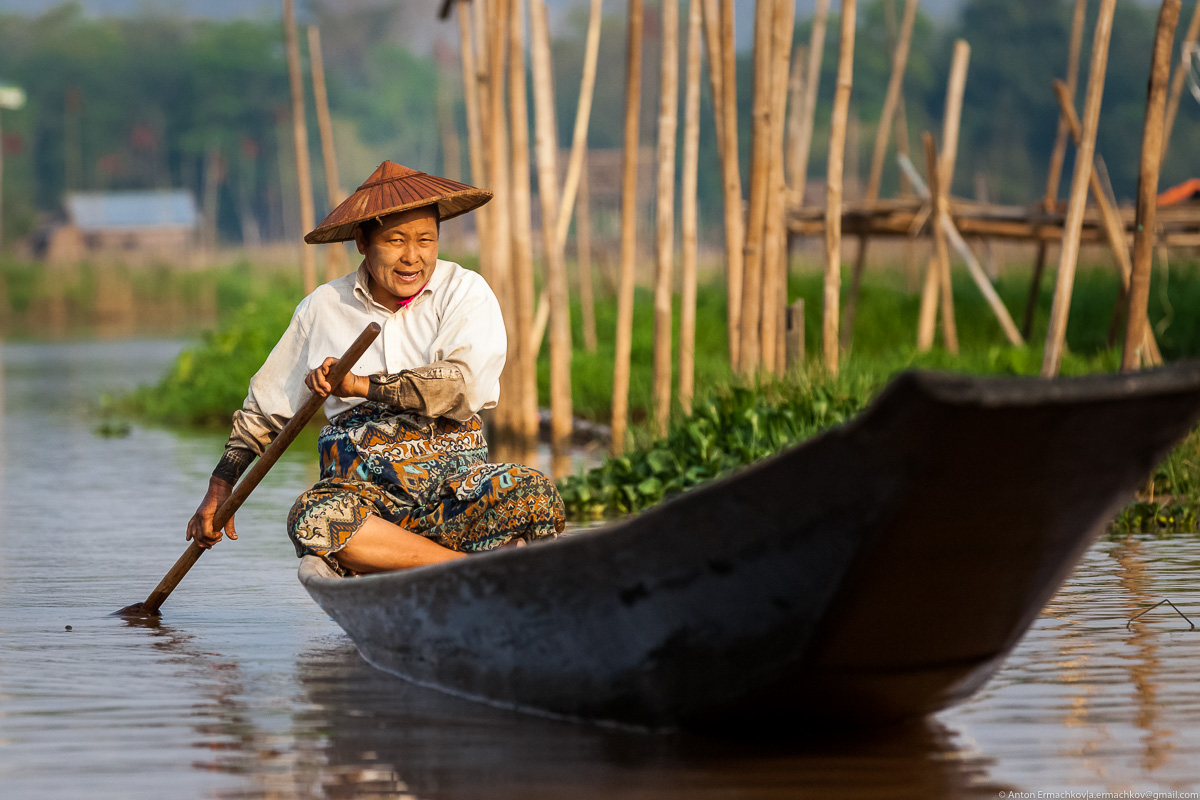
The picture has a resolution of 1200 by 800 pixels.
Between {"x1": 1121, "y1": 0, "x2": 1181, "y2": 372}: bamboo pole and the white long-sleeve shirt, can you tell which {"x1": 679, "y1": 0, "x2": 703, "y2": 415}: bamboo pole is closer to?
{"x1": 1121, "y1": 0, "x2": 1181, "y2": 372}: bamboo pole

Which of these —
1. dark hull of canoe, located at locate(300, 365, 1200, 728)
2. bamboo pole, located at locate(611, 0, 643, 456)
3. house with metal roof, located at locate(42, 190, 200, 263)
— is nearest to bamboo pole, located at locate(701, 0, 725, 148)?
bamboo pole, located at locate(611, 0, 643, 456)

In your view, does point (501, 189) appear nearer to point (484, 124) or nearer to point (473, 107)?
point (484, 124)

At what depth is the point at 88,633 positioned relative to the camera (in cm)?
462

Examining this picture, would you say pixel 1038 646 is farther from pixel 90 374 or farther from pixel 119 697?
pixel 90 374

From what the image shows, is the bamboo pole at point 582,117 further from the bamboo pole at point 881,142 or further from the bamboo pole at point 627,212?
the bamboo pole at point 881,142

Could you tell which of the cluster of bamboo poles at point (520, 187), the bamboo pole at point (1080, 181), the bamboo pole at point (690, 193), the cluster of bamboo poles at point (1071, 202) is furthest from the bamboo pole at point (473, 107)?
the bamboo pole at point (1080, 181)

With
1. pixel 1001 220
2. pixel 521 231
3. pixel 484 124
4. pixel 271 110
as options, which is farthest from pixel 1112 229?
pixel 271 110

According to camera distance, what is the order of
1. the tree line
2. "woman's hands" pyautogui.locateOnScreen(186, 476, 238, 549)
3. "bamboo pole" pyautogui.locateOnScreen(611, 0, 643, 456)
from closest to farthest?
1. "woman's hands" pyautogui.locateOnScreen(186, 476, 238, 549)
2. "bamboo pole" pyautogui.locateOnScreen(611, 0, 643, 456)
3. the tree line

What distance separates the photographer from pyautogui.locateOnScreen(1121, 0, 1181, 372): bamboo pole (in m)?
5.41

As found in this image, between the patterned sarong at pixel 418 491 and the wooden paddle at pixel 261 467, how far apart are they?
0.14m

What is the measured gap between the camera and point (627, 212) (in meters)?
7.17

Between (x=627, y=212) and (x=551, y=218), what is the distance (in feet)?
2.14

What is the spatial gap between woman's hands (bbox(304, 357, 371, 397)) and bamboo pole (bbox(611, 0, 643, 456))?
302 centimetres

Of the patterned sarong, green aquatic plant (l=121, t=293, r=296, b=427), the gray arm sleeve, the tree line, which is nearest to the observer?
the gray arm sleeve
